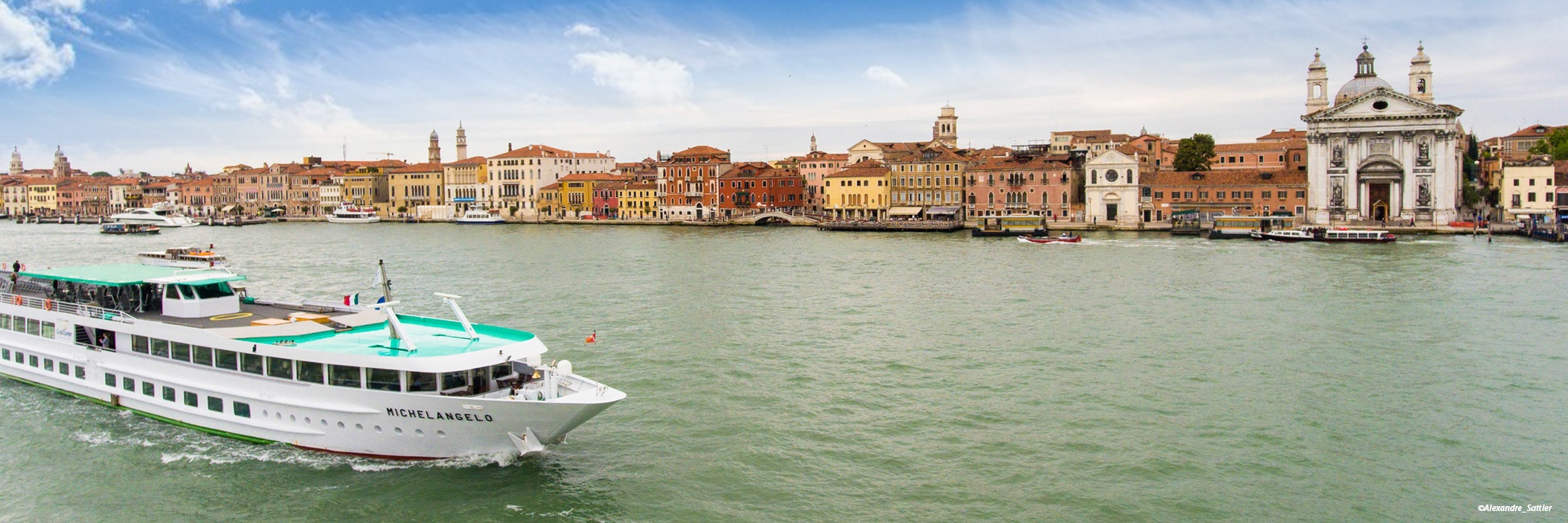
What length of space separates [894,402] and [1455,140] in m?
47.8

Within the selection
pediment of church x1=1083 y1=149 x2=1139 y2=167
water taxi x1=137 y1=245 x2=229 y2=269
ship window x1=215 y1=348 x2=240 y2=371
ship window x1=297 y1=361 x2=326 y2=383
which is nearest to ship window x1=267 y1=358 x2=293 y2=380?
ship window x1=297 y1=361 x2=326 y2=383

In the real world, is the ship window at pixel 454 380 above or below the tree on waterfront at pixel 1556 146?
below

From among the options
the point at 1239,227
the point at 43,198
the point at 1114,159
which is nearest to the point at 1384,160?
the point at 1239,227

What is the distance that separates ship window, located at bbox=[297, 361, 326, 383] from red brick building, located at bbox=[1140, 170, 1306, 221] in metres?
49.8

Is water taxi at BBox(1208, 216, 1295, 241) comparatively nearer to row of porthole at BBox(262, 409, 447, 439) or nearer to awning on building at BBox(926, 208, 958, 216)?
awning on building at BBox(926, 208, 958, 216)

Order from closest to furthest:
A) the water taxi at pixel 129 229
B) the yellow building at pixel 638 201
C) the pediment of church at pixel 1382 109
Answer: the pediment of church at pixel 1382 109 → the water taxi at pixel 129 229 → the yellow building at pixel 638 201

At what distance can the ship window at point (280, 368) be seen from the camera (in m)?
10.6

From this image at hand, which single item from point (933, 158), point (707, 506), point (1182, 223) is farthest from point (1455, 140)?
point (707, 506)

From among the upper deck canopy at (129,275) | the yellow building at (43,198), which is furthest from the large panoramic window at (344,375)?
the yellow building at (43,198)

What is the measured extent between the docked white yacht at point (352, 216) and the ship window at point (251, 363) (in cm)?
7582

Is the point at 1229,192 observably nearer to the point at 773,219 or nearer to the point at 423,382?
the point at 773,219

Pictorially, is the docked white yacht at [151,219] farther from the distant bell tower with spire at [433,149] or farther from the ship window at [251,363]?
the ship window at [251,363]

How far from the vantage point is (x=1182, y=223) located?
166ft

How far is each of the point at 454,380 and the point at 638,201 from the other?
209 ft
